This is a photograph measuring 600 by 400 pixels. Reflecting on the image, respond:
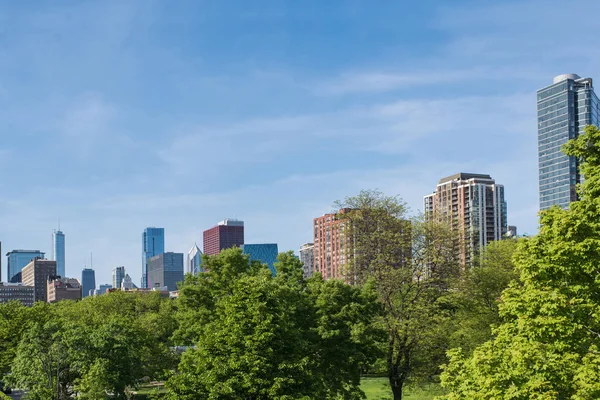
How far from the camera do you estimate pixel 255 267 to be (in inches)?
2030

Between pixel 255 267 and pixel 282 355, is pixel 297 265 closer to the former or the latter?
pixel 255 267

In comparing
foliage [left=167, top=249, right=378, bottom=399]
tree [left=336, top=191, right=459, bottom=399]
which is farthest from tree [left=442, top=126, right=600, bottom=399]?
tree [left=336, top=191, right=459, bottom=399]

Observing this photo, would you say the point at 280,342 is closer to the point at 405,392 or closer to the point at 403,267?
the point at 403,267

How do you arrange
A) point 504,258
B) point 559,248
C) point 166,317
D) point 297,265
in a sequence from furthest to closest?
1. point 166,317
2. point 504,258
3. point 297,265
4. point 559,248

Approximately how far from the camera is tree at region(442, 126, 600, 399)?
19.4 meters

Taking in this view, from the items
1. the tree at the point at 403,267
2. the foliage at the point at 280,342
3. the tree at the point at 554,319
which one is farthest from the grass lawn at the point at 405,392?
the tree at the point at 554,319

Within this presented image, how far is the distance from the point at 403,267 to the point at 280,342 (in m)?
18.8

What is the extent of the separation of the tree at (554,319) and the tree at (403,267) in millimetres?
26366

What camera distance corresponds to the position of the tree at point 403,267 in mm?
49438

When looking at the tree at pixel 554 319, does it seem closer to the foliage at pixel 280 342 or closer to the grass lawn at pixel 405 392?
the foliage at pixel 280 342

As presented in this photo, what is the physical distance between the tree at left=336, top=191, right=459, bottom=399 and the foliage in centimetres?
518

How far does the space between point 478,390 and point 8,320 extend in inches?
2551

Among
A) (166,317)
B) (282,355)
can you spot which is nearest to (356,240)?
(282,355)

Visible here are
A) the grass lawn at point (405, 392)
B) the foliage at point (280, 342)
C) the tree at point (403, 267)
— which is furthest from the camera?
the grass lawn at point (405, 392)
